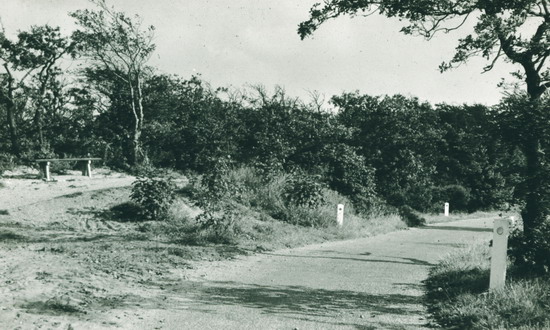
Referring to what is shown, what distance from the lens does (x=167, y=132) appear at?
33.1 metres

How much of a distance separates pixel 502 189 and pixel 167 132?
2668 centimetres

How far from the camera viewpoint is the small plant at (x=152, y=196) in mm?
13234

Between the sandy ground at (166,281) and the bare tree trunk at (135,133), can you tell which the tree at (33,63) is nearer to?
the bare tree trunk at (135,133)

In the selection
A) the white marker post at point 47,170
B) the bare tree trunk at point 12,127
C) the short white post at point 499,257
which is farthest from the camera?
the bare tree trunk at point 12,127

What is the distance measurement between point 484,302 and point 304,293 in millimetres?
2585

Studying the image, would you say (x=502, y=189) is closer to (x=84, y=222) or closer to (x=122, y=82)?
(x=84, y=222)

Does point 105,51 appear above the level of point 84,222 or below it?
above

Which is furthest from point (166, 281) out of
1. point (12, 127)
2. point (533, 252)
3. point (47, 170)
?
point (12, 127)

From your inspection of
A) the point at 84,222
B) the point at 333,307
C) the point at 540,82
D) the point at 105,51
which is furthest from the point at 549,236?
the point at 105,51

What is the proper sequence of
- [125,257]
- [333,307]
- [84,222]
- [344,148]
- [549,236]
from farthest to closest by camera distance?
[344,148]
[84,222]
[125,257]
[549,236]
[333,307]

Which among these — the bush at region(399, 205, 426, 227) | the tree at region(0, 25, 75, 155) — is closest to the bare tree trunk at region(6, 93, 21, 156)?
the tree at region(0, 25, 75, 155)

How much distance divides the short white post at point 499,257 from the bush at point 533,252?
0.72 meters

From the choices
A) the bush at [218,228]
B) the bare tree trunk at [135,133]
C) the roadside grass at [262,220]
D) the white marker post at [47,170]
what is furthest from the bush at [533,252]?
the bare tree trunk at [135,133]

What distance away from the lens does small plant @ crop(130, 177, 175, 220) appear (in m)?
13.2
